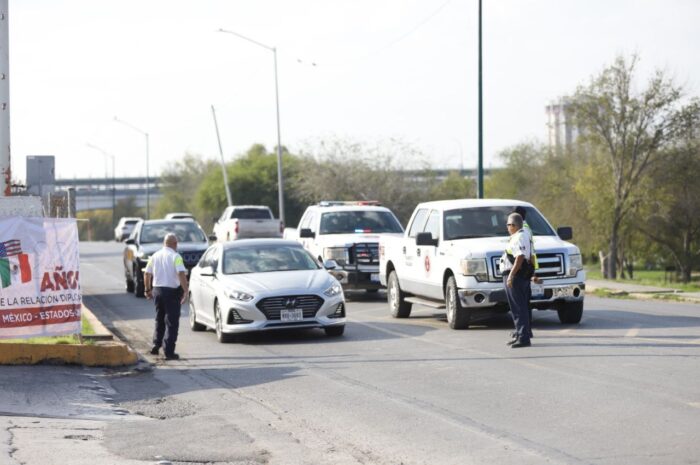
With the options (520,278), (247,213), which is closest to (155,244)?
(520,278)

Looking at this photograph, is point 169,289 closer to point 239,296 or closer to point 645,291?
point 239,296

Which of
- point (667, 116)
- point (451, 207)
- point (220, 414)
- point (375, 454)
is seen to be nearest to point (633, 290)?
point (451, 207)

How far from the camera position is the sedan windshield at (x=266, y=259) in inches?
726

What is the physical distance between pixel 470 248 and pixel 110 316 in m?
9.44

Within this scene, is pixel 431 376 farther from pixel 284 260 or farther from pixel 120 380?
pixel 284 260

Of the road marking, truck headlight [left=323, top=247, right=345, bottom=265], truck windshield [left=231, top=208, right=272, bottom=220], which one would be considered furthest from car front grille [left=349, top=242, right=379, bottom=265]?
truck windshield [left=231, top=208, right=272, bottom=220]

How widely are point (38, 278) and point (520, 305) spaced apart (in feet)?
20.2

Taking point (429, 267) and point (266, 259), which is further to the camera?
point (429, 267)

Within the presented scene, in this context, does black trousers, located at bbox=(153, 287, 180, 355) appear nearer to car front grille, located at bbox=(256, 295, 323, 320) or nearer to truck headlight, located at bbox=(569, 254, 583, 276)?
car front grille, located at bbox=(256, 295, 323, 320)

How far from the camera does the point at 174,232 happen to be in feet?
100

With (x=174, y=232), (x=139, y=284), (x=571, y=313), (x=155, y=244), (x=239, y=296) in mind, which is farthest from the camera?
(x=174, y=232)

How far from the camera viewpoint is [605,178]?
66.2 metres

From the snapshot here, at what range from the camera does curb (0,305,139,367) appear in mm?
14391

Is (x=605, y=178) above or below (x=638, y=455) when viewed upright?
above
